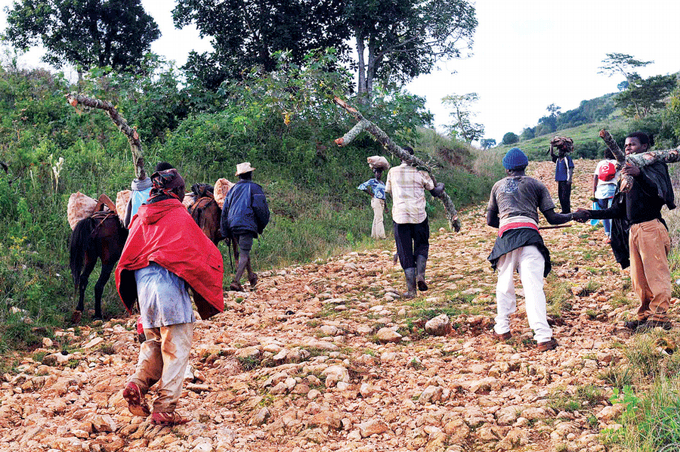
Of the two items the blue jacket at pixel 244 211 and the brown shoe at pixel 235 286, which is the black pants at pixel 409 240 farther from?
the brown shoe at pixel 235 286

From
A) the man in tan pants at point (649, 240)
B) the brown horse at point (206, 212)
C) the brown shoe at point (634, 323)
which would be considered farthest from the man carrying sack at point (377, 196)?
the brown shoe at point (634, 323)

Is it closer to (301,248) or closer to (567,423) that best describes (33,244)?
(301,248)


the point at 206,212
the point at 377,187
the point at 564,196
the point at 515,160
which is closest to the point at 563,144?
the point at 564,196

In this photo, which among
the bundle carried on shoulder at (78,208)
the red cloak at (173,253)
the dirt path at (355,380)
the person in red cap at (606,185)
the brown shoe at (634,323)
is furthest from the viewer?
the person in red cap at (606,185)

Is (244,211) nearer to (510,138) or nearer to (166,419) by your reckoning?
(166,419)

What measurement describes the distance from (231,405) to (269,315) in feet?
9.00

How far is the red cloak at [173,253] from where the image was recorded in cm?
427

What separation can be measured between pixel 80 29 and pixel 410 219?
67.3 feet

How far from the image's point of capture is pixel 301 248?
38.6 feet

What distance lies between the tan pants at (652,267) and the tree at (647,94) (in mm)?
39354

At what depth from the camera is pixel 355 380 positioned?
4883mm

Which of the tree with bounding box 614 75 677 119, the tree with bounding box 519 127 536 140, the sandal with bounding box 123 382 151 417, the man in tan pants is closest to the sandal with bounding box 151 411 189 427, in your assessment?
the sandal with bounding box 123 382 151 417

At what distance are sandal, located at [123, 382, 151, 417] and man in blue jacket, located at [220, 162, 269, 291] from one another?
168 inches

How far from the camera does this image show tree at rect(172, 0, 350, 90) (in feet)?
65.3
